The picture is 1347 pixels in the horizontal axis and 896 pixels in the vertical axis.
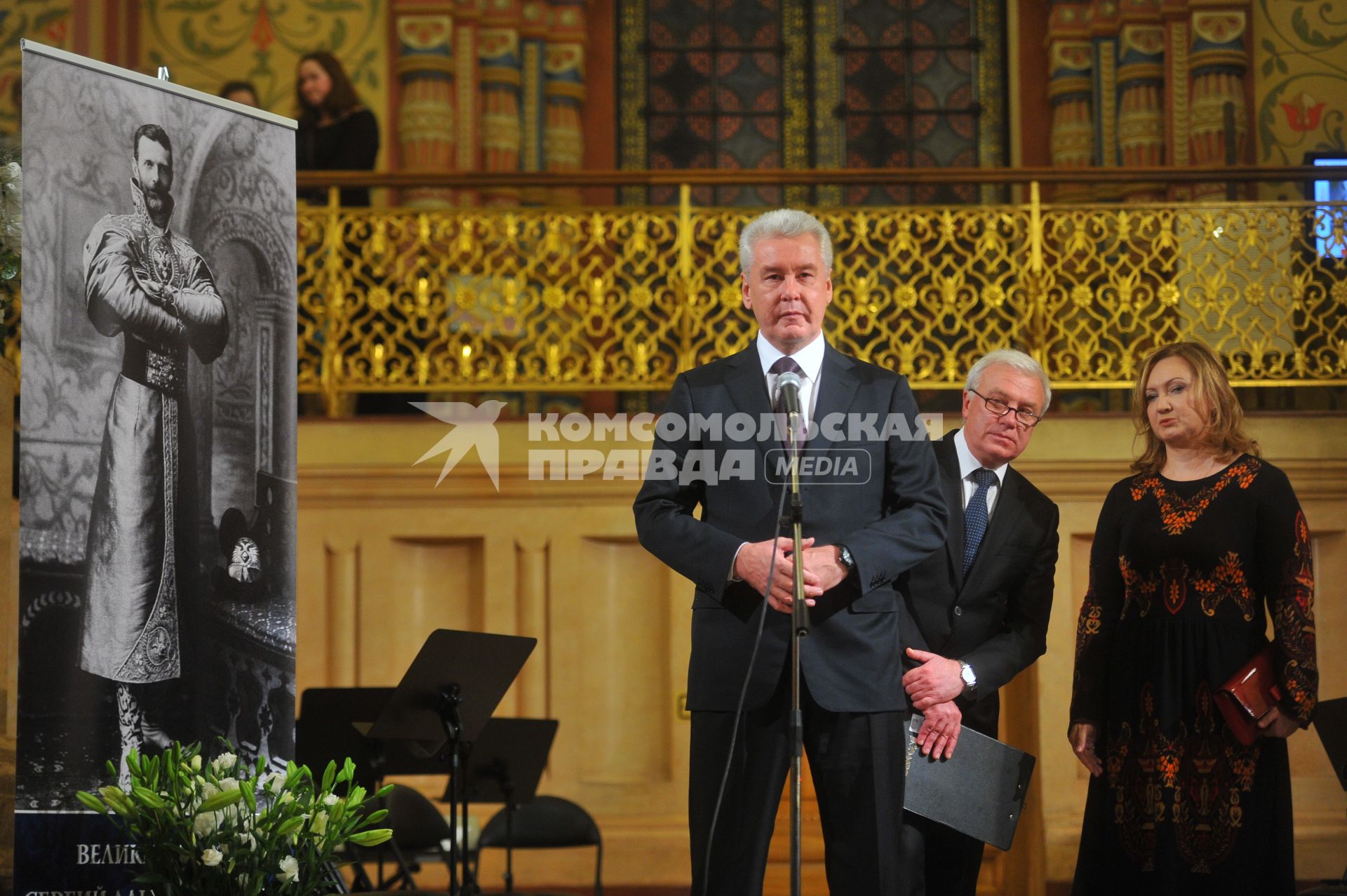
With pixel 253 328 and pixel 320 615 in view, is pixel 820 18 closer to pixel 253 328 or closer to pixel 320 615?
pixel 320 615

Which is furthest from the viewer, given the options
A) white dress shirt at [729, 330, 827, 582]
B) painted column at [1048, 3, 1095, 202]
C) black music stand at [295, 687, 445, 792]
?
painted column at [1048, 3, 1095, 202]

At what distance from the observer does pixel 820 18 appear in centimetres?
902

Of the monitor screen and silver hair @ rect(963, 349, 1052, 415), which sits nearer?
silver hair @ rect(963, 349, 1052, 415)

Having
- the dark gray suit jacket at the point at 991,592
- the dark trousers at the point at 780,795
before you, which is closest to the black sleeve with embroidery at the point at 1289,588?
the dark gray suit jacket at the point at 991,592

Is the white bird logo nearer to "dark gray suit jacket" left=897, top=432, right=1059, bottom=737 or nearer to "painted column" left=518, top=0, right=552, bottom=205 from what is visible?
"dark gray suit jacket" left=897, top=432, right=1059, bottom=737

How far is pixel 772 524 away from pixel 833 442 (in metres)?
0.21

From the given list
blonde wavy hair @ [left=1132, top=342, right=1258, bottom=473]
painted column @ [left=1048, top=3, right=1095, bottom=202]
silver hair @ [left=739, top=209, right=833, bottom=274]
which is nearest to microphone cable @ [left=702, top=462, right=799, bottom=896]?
silver hair @ [left=739, top=209, right=833, bottom=274]

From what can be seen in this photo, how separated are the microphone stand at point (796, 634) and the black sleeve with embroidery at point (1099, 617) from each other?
1.11m

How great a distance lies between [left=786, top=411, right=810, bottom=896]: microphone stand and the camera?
2.58m

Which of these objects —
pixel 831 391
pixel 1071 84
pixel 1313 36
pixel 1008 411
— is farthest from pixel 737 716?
pixel 1313 36

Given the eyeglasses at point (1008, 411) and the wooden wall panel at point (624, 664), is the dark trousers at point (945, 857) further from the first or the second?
the wooden wall panel at point (624, 664)

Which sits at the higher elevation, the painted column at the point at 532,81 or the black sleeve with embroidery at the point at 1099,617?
the painted column at the point at 532,81

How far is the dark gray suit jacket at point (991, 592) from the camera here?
3441mm

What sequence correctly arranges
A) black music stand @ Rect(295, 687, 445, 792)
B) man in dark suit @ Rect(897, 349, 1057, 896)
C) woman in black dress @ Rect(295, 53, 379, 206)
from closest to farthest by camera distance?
Answer: man in dark suit @ Rect(897, 349, 1057, 896), black music stand @ Rect(295, 687, 445, 792), woman in black dress @ Rect(295, 53, 379, 206)
